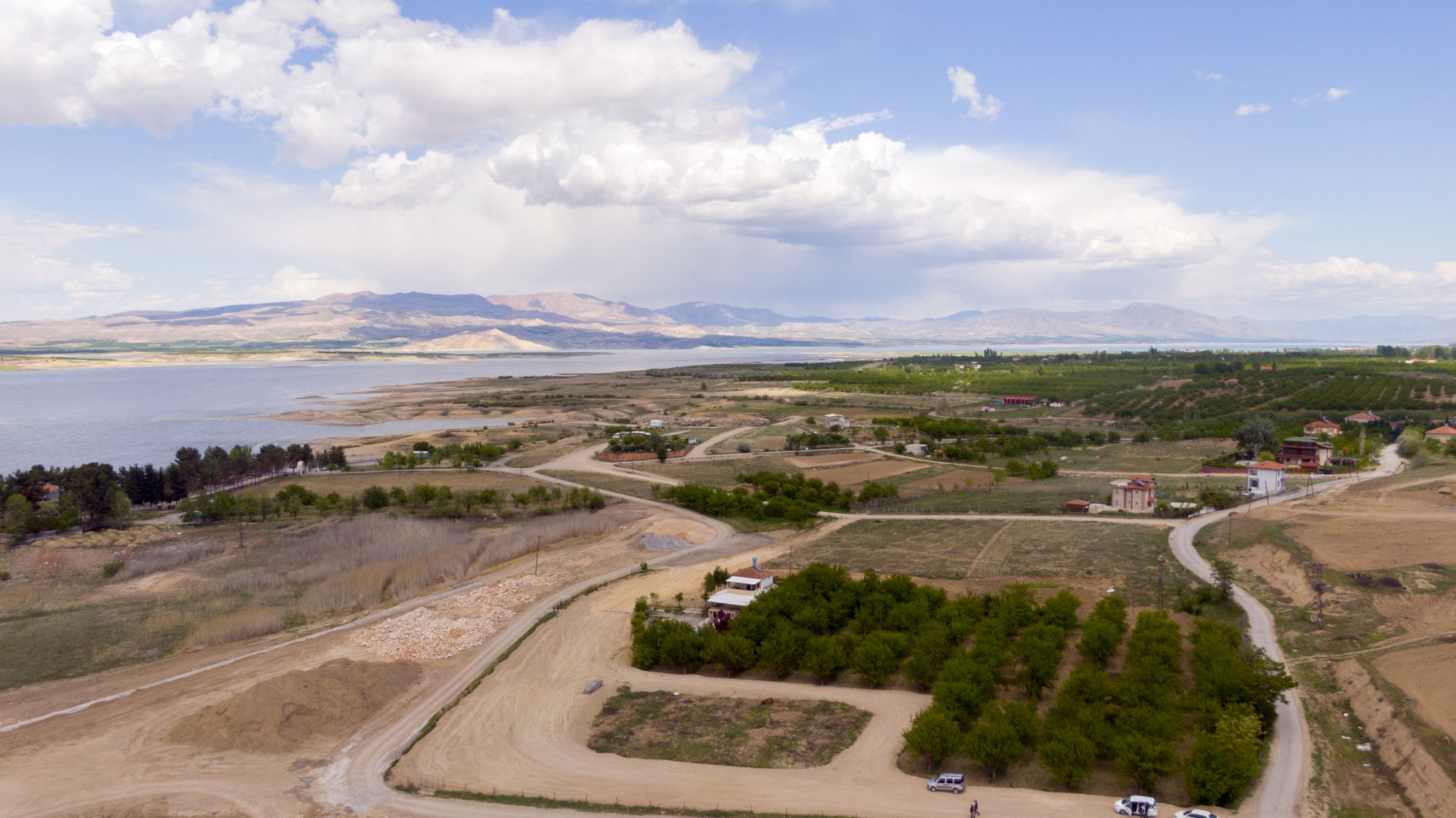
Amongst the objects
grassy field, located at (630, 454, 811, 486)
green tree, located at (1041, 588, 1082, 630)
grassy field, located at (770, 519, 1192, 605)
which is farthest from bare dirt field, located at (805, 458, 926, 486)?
green tree, located at (1041, 588, 1082, 630)

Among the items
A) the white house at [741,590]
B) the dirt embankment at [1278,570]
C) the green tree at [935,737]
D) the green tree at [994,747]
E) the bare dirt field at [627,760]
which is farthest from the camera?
the dirt embankment at [1278,570]

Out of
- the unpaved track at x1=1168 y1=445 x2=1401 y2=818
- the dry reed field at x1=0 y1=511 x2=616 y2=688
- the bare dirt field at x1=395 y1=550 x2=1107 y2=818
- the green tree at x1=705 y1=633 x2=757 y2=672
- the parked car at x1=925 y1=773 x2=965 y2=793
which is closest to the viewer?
the unpaved track at x1=1168 y1=445 x2=1401 y2=818

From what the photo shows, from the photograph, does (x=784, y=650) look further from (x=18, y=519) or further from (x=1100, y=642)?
(x=18, y=519)

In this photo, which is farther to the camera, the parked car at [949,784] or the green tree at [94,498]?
the green tree at [94,498]

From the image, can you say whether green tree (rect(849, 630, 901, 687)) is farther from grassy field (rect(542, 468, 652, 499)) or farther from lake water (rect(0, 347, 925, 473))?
lake water (rect(0, 347, 925, 473))

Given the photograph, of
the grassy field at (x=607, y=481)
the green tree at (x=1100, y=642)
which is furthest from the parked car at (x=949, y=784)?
the grassy field at (x=607, y=481)

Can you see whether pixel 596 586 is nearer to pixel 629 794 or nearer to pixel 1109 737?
pixel 629 794

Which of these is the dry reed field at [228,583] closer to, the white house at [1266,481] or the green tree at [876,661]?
the green tree at [876,661]

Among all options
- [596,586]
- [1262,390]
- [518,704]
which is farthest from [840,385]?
[518,704]

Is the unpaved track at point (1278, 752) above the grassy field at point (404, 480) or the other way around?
the other way around
